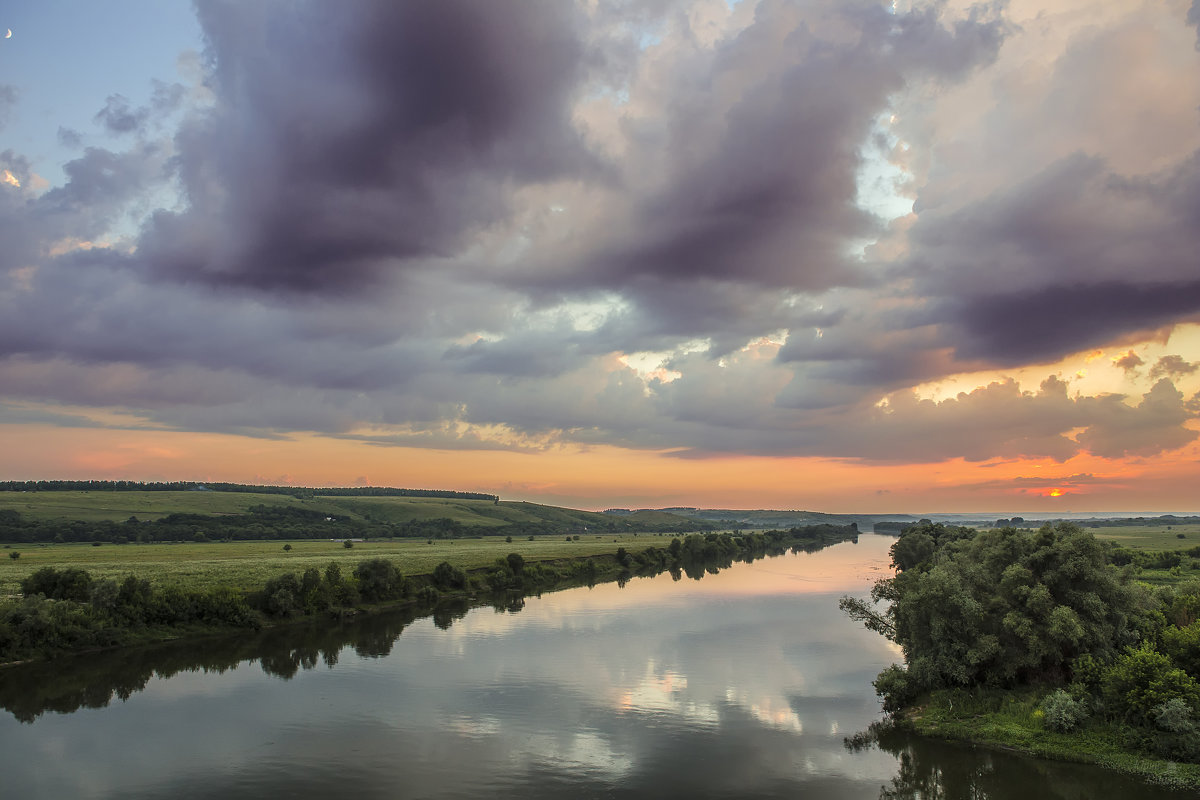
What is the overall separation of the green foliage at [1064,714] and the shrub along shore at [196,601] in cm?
6082

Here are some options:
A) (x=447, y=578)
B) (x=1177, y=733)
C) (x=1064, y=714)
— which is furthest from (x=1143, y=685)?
(x=447, y=578)

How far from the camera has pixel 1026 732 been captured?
104 feet

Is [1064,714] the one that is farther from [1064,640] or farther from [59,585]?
[59,585]

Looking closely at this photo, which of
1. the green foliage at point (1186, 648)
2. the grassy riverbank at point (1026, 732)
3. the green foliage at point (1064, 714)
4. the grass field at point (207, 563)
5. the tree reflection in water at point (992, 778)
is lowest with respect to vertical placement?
the grass field at point (207, 563)

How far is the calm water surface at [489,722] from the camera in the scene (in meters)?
28.5

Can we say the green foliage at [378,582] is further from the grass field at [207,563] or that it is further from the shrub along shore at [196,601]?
the grass field at [207,563]

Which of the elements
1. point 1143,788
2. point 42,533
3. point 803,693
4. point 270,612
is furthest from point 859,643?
point 42,533

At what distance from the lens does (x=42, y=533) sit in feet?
491

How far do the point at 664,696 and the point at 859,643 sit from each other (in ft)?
80.8

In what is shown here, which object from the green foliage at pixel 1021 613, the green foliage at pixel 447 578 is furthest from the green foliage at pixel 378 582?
the green foliage at pixel 1021 613

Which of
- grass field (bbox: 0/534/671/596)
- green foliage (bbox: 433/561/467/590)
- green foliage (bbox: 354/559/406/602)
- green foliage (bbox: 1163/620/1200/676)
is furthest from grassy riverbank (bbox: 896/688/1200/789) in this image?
green foliage (bbox: 433/561/467/590)

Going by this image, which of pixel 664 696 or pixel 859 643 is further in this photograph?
pixel 859 643

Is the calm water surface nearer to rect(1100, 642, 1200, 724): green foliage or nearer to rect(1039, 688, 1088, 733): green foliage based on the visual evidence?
rect(1039, 688, 1088, 733): green foliage

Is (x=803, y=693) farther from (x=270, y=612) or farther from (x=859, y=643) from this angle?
(x=270, y=612)
